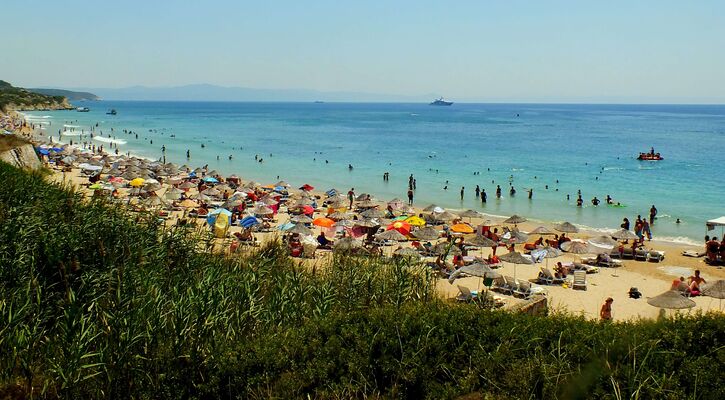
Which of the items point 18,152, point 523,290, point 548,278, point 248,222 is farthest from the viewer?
point 18,152

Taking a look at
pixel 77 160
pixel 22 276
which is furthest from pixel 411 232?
pixel 77 160

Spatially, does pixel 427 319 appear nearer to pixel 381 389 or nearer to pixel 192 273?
pixel 381 389

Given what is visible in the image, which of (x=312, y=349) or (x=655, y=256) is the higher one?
(x=312, y=349)

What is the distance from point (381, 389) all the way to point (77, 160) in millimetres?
44604

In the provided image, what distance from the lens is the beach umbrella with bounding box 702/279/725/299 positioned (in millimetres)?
15602

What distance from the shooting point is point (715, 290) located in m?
15.7

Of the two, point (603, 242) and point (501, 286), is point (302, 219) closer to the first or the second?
point (501, 286)

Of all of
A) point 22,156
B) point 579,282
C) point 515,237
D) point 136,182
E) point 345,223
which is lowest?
point 579,282

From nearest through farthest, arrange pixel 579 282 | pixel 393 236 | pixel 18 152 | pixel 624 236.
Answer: pixel 579 282 → pixel 393 236 → pixel 624 236 → pixel 18 152

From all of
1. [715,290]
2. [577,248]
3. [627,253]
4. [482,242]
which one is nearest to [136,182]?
[482,242]

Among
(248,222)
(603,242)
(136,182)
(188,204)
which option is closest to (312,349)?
(603,242)

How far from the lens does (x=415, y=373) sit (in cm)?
656

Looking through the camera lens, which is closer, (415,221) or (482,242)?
(482,242)

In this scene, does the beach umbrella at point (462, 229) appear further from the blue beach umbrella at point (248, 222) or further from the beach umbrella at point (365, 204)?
the blue beach umbrella at point (248, 222)
